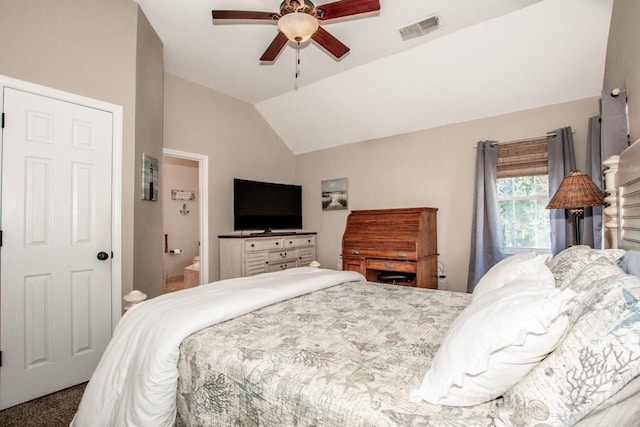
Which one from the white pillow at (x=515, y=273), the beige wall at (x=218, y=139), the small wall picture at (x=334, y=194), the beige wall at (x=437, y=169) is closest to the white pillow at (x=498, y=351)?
the white pillow at (x=515, y=273)

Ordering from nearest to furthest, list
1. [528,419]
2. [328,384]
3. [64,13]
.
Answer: [528,419] → [328,384] → [64,13]

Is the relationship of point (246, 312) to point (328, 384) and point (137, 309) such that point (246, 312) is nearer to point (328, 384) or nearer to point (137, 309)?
point (137, 309)

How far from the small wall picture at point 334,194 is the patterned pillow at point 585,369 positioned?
405 cm

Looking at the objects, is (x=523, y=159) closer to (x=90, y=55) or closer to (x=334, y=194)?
(x=334, y=194)

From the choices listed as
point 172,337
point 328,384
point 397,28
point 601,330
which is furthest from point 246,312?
point 397,28

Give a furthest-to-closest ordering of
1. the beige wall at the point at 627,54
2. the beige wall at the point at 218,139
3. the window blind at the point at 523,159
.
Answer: the beige wall at the point at 218,139 → the window blind at the point at 523,159 → the beige wall at the point at 627,54

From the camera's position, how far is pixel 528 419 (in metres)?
0.70

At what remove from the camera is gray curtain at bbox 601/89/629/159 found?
1.90 metres

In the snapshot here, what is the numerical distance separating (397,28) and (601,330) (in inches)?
117

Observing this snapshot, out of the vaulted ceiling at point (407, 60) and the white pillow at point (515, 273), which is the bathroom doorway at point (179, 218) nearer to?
the vaulted ceiling at point (407, 60)

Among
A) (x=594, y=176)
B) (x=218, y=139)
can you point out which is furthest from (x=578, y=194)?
(x=218, y=139)

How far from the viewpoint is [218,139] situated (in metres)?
4.16

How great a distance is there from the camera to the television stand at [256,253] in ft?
12.7

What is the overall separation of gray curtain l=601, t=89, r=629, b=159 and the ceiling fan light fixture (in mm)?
1914
